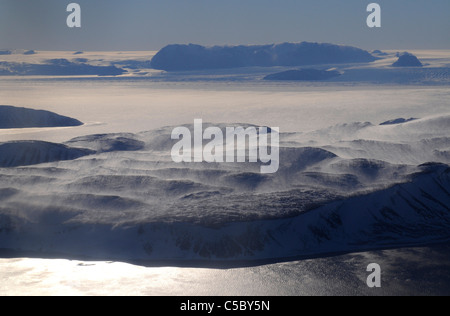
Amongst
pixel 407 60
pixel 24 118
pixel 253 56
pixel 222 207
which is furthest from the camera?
pixel 253 56

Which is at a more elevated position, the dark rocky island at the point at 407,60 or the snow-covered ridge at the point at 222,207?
the dark rocky island at the point at 407,60

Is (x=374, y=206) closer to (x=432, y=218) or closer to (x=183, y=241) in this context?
(x=432, y=218)

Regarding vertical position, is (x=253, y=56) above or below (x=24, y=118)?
above

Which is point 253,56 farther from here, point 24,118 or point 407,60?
point 24,118

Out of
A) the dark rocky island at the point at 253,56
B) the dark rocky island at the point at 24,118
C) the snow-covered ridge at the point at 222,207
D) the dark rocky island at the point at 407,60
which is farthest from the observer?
the dark rocky island at the point at 253,56

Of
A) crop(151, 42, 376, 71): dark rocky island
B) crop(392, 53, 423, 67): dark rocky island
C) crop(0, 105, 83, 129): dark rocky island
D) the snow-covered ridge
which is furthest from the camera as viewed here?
crop(151, 42, 376, 71): dark rocky island

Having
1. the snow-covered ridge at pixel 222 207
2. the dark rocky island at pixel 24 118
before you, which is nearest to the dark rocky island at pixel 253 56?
the dark rocky island at pixel 24 118

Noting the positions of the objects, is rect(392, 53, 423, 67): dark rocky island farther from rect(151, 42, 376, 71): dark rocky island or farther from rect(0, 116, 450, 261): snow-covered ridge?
rect(0, 116, 450, 261): snow-covered ridge

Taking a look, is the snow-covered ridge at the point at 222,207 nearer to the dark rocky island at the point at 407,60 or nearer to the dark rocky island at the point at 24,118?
the dark rocky island at the point at 24,118

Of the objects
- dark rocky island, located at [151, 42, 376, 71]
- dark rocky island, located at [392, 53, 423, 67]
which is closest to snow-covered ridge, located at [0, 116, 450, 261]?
dark rocky island, located at [392, 53, 423, 67]

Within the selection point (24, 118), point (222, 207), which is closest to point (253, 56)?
point (24, 118)
